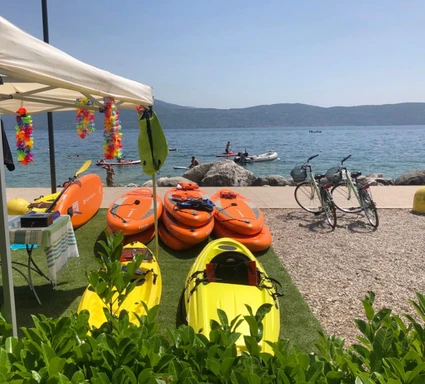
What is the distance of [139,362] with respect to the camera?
141cm

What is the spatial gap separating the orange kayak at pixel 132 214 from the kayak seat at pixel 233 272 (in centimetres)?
213

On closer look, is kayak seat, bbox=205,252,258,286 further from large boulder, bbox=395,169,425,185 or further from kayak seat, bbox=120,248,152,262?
large boulder, bbox=395,169,425,185

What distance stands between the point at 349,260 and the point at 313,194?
2.39 m

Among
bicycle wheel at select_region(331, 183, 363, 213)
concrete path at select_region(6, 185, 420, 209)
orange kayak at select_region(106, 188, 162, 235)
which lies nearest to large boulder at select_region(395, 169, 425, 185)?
concrete path at select_region(6, 185, 420, 209)

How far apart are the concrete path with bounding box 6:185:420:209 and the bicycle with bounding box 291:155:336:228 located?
0.29 meters

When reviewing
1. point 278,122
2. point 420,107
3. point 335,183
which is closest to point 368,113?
point 420,107

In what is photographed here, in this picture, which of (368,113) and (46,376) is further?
(368,113)

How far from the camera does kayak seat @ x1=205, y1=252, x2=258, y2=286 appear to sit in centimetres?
343

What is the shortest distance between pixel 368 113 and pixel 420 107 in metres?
28.0

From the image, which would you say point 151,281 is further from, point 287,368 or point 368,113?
point 368,113

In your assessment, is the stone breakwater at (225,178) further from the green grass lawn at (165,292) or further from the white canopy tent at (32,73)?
the white canopy tent at (32,73)

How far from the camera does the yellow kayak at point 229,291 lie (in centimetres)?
290

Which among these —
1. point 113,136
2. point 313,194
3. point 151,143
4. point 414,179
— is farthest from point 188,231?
point 414,179

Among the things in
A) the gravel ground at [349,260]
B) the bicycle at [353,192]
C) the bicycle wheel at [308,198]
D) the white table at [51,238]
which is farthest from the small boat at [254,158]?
the white table at [51,238]
